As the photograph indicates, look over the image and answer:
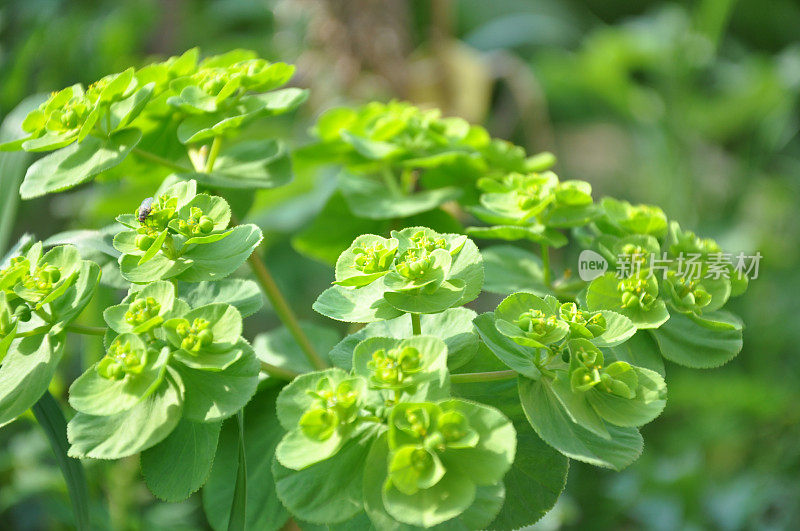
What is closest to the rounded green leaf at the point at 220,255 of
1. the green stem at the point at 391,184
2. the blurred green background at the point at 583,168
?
the green stem at the point at 391,184

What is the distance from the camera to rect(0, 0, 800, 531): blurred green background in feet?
3.34

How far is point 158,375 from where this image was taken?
1.05 ft

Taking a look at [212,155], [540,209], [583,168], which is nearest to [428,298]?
[540,209]

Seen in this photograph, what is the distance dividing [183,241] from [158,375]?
0.29 feet

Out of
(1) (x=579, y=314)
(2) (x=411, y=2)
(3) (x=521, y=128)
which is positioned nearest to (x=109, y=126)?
(1) (x=579, y=314)

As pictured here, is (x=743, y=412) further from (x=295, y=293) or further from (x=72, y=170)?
(x=72, y=170)

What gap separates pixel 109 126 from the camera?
430 millimetres

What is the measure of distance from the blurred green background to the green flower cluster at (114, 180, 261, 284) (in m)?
0.33

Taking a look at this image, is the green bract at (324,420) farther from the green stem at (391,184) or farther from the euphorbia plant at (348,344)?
the green stem at (391,184)

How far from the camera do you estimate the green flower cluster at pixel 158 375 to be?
327mm

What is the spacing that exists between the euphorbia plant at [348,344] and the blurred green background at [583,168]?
0.90ft

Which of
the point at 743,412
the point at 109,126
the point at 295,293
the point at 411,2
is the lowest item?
the point at 743,412

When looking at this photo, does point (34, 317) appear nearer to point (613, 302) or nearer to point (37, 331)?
point (37, 331)

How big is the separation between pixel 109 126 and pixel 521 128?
59.5 inches
